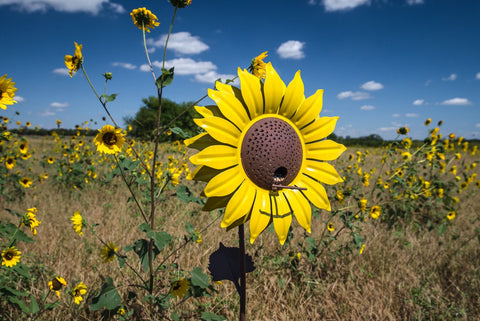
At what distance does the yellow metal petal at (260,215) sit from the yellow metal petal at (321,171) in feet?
0.57

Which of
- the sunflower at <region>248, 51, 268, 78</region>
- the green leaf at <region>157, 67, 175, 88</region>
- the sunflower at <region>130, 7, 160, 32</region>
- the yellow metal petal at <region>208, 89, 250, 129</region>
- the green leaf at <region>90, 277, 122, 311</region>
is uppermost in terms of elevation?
the sunflower at <region>130, 7, 160, 32</region>

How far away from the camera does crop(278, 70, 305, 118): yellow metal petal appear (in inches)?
31.9

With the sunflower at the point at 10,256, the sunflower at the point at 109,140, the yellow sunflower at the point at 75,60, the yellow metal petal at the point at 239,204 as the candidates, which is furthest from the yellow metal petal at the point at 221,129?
the sunflower at the point at 10,256

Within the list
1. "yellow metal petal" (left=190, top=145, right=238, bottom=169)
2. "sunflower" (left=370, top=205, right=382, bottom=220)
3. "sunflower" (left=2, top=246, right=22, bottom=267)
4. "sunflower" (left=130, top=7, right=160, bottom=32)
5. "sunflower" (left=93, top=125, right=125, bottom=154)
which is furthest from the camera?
"sunflower" (left=370, top=205, right=382, bottom=220)

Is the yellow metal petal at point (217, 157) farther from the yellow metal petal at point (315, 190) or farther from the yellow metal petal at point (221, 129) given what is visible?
the yellow metal petal at point (315, 190)

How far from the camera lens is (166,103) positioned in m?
40.7

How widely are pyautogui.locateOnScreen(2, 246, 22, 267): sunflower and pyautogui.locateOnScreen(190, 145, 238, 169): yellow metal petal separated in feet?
6.16

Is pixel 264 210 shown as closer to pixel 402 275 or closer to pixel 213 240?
pixel 213 240

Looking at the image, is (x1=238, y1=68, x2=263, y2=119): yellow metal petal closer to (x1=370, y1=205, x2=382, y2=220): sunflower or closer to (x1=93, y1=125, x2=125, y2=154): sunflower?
(x1=93, y1=125, x2=125, y2=154): sunflower

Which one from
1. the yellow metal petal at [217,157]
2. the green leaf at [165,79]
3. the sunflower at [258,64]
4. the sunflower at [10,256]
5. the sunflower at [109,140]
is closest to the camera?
the yellow metal petal at [217,157]

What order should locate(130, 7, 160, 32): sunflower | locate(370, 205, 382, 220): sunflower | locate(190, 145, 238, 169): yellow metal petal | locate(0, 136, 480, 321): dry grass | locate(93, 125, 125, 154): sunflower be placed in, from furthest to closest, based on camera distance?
locate(370, 205, 382, 220): sunflower, locate(0, 136, 480, 321): dry grass, locate(93, 125, 125, 154): sunflower, locate(130, 7, 160, 32): sunflower, locate(190, 145, 238, 169): yellow metal petal

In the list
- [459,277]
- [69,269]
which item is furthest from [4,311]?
[459,277]

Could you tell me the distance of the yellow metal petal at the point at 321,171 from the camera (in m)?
0.83

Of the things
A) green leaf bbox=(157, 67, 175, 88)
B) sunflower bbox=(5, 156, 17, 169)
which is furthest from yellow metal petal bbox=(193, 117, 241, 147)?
Result: sunflower bbox=(5, 156, 17, 169)
